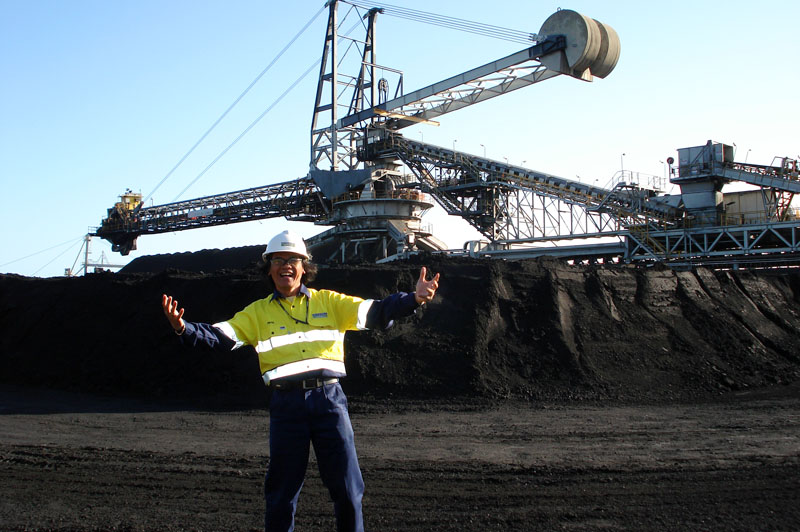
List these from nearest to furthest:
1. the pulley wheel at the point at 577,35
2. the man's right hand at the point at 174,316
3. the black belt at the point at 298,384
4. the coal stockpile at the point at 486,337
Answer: the man's right hand at the point at 174,316 → the black belt at the point at 298,384 → the coal stockpile at the point at 486,337 → the pulley wheel at the point at 577,35

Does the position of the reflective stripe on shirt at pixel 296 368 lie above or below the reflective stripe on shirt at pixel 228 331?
below

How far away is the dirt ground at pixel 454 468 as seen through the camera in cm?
712

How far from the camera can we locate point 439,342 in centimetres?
1658

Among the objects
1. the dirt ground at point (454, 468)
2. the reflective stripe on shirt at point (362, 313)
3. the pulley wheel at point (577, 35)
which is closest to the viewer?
the reflective stripe on shirt at point (362, 313)

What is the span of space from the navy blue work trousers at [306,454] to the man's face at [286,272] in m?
0.81

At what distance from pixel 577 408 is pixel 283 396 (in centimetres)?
1055

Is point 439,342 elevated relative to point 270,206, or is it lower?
lower

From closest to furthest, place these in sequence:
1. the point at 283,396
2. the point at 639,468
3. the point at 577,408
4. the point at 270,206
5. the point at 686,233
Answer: the point at 283,396, the point at 639,468, the point at 577,408, the point at 686,233, the point at 270,206

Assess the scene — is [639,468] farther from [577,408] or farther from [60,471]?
[60,471]

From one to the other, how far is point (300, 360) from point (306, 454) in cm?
66

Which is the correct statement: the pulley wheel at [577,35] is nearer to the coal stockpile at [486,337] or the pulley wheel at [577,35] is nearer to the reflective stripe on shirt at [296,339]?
the coal stockpile at [486,337]

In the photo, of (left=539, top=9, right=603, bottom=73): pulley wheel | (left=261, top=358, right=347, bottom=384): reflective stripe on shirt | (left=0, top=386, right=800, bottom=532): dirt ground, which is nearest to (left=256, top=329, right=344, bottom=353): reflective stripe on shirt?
(left=261, top=358, right=347, bottom=384): reflective stripe on shirt

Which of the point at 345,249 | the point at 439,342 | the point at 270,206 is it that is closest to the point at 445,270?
the point at 439,342

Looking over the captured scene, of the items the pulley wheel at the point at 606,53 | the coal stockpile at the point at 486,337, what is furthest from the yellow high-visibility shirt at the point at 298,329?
the pulley wheel at the point at 606,53
